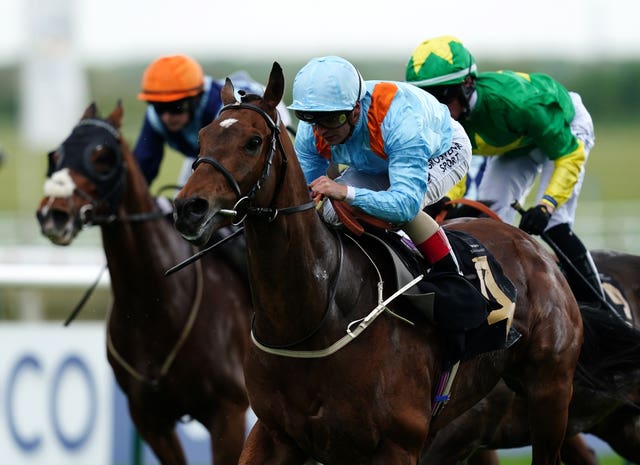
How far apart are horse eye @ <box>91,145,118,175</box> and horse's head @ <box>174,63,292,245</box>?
5.62 ft

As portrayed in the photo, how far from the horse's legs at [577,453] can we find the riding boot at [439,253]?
2222 mm

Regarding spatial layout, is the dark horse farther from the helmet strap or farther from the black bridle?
the black bridle

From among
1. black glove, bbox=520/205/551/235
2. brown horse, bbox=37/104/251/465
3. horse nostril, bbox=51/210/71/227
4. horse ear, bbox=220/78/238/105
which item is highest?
horse ear, bbox=220/78/238/105

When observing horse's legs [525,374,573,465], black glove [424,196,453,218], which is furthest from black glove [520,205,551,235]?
horse's legs [525,374,573,465]

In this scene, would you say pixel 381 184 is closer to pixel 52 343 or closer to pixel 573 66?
pixel 52 343

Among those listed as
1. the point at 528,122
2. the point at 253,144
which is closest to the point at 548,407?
the point at 528,122

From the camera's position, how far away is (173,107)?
633cm

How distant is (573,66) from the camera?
46.9 metres

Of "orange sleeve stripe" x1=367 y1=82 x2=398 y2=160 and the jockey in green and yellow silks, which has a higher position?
"orange sleeve stripe" x1=367 y1=82 x2=398 y2=160

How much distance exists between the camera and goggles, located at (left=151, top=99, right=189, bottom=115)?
6312mm

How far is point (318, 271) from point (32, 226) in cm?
1562

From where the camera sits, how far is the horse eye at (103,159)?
214 inches

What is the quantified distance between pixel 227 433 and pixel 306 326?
1744 millimetres

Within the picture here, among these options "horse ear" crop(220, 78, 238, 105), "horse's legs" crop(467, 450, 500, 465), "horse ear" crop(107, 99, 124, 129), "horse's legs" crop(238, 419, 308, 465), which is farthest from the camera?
"horse's legs" crop(467, 450, 500, 465)
